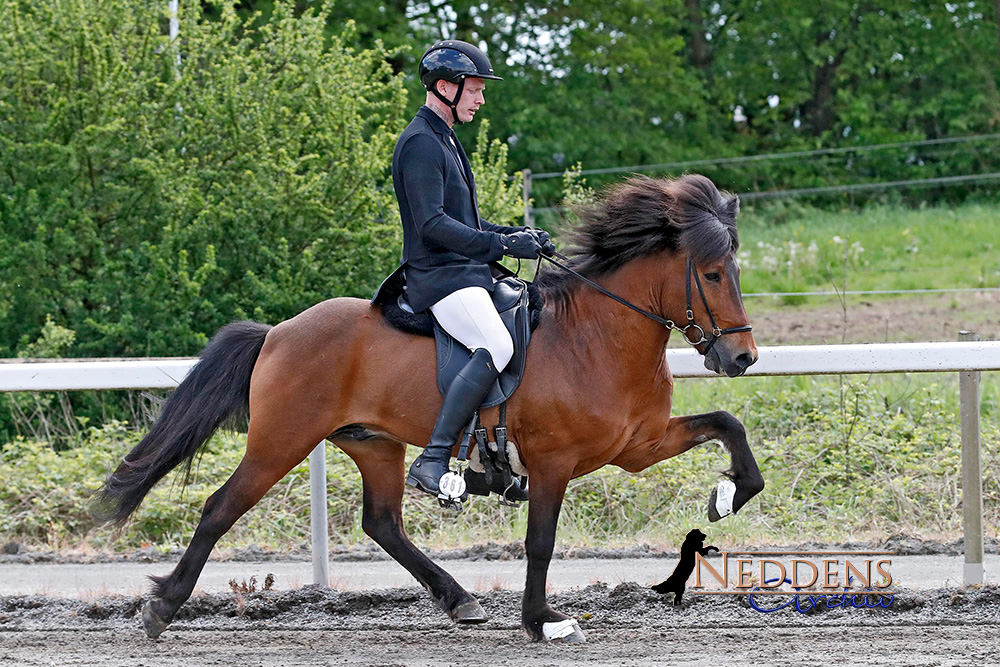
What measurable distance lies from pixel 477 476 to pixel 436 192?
4.33 feet

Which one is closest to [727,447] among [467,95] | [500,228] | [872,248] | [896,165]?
[500,228]

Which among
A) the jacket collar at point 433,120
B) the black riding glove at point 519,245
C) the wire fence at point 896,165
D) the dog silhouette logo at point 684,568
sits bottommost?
the dog silhouette logo at point 684,568

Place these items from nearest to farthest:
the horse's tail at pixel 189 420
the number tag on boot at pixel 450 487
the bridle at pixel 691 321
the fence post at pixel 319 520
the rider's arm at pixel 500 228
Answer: the number tag on boot at pixel 450 487 < the bridle at pixel 691 321 < the rider's arm at pixel 500 228 < the horse's tail at pixel 189 420 < the fence post at pixel 319 520

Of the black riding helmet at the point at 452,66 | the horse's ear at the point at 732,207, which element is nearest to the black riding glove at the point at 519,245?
the black riding helmet at the point at 452,66

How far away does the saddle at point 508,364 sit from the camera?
5.11m

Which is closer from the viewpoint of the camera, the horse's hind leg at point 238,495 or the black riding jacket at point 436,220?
the black riding jacket at point 436,220

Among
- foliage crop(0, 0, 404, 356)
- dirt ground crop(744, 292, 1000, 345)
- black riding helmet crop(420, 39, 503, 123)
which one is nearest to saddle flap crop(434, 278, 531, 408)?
black riding helmet crop(420, 39, 503, 123)

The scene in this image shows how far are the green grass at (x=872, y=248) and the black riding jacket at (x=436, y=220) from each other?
37.9 ft

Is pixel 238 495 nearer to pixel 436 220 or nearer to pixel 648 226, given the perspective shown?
pixel 436 220

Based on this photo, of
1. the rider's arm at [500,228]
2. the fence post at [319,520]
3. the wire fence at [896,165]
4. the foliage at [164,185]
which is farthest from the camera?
the wire fence at [896,165]

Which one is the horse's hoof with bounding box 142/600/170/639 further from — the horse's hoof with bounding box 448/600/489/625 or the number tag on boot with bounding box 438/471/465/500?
the number tag on boot with bounding box 438/471/465/500

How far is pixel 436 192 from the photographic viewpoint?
5.14 metres

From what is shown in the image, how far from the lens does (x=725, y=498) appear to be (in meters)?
5.32

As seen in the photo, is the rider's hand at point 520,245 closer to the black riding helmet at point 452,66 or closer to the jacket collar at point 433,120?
the jacket collar at point 433,120
